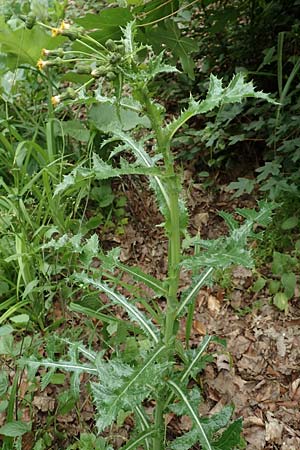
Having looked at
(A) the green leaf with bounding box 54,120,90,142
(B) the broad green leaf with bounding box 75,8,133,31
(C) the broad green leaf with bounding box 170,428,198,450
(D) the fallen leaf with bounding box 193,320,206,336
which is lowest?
(D) the fallen leaf with bounding box 193,320,206,336

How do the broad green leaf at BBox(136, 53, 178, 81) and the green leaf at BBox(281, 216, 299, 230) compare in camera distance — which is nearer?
the broad green leaf at BBox(136, 53, 178, 81)

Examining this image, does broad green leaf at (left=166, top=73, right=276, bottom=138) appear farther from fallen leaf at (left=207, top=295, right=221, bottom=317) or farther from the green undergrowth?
fallen leaf at (left=207, top=295, right=221, bottom=317)

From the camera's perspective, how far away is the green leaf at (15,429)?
6.55ft

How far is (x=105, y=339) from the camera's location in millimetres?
2400

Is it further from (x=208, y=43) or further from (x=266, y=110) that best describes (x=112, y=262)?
(x=208, y=43)

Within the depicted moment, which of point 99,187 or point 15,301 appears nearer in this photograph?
point 15,301

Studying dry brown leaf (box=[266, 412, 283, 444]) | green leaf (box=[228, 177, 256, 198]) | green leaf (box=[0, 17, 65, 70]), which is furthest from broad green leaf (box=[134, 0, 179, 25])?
dry brown leaf (box=[266, 412, 283, 444])

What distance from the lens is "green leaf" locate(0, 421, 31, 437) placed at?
6.55 ft

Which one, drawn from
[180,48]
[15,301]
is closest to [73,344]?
[15,301]

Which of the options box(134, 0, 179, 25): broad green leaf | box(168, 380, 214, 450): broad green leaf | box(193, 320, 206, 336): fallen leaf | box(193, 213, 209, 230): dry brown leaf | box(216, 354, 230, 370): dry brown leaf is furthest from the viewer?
box(193, 213, 209, 230): dry brown leaf

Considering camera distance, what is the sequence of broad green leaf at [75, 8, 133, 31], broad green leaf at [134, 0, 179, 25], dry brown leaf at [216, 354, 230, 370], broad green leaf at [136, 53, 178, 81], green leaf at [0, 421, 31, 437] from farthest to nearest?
1. dry brown leaf at [216, 354, 230, 370]
2. broad green leaf at [134, 0, 179, 25]
3. broad green leaf at [75, 8, 133, 31]
4. green leaf at [0, 421, 31, 437]
5. broad green leaf at [136, 53, 178, 81]

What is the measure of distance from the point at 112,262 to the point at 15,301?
1.03 m

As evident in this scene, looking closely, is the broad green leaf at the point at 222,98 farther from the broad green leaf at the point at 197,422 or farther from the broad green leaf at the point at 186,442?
the broad green leaf at the point at 186,442

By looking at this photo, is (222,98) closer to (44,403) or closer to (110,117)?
(44,403)
